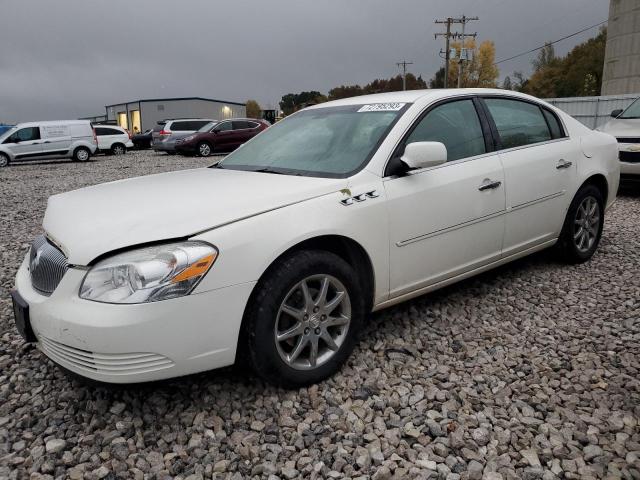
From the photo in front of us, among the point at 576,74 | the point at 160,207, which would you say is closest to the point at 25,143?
the point at 160,207

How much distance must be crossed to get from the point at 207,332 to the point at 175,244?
0.42m

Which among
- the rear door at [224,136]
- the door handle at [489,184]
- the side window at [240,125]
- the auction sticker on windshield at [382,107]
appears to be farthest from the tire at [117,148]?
the door handle at [489,184]

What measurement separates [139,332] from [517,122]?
10.6ft

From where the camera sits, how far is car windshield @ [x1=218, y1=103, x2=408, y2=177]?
3164 millimetres

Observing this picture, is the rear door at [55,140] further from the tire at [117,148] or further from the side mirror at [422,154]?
the side mirror at [422,154]

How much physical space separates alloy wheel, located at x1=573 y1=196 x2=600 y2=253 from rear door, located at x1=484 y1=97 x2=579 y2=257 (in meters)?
0.31

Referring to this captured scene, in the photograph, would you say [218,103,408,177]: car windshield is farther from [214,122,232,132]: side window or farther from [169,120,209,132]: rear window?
[169,120,209,132]: rear window

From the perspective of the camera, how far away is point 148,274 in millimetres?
2248

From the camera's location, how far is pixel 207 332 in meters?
2.36

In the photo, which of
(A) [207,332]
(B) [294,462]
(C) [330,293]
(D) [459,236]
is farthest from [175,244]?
(D) [459,236]

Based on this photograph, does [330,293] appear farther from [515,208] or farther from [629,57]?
[629,57]

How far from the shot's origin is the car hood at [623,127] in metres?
8.07

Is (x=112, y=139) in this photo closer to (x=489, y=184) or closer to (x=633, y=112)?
(x=633, y=112)

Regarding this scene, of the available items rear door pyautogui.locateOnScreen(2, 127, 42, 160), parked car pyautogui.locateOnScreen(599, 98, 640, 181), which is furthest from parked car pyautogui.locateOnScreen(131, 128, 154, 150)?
parked car pyautogui.locateOnScreen(599, 98, 640, 181)
